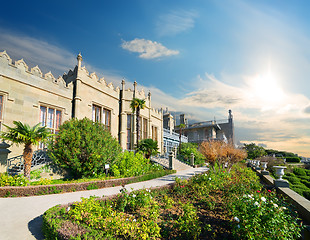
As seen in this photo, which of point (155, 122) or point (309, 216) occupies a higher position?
point (155, 122)

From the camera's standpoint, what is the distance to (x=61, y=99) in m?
14.5

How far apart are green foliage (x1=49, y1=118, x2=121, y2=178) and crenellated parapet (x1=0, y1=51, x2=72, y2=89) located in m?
4.48

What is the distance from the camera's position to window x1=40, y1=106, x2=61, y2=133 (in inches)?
527

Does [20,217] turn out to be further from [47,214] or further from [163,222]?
[163,222]

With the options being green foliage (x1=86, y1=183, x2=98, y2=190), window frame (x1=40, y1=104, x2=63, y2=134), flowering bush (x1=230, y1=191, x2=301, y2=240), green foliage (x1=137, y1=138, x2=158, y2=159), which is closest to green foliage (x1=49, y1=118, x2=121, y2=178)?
green foliage (x1=86, y1=183, x2=98, y2=190)

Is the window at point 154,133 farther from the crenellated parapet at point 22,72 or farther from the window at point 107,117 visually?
the crenellated parapet at point 22,72

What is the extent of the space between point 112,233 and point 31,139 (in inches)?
311

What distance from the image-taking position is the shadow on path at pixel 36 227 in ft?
14.1

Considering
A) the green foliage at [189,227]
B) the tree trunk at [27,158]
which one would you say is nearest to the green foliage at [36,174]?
the tree trunk at [27,158]

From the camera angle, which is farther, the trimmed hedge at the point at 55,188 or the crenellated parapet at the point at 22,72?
the crenellated parapet at the point at 22,72

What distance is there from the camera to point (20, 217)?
17.3 feet

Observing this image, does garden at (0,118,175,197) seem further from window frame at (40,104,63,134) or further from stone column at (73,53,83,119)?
stone column at (73,53,83,119)

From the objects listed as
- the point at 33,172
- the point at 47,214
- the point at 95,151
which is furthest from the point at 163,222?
the point at 33,172

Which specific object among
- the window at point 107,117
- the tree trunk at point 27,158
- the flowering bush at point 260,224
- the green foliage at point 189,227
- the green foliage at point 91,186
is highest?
the window at point 107,117
